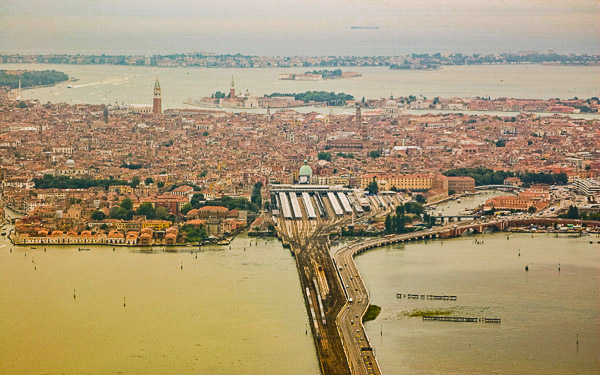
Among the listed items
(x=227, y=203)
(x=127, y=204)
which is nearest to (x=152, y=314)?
(x=127, y=204)

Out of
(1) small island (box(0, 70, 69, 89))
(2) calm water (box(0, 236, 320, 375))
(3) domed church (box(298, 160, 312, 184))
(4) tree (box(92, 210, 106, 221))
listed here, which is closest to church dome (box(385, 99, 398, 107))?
(1) small island (box(0, 70, 69, 89))

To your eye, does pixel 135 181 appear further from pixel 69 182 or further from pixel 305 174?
pixel 305 174

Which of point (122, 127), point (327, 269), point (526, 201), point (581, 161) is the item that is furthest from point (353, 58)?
point (327, 269)

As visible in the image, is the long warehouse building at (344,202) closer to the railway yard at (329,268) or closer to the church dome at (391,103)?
the railway yard at (329,268)

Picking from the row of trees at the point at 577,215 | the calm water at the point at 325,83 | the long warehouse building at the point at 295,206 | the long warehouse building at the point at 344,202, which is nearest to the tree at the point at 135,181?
the long warehouse building at the point at 295,206

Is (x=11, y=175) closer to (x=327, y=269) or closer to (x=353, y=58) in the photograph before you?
(x=327, y=269)

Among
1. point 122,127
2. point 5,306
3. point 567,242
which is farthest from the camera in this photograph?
point 122,127

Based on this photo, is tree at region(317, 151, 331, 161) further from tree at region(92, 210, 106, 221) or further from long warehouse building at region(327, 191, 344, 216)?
tree at region(92, 210, 106, 221)
